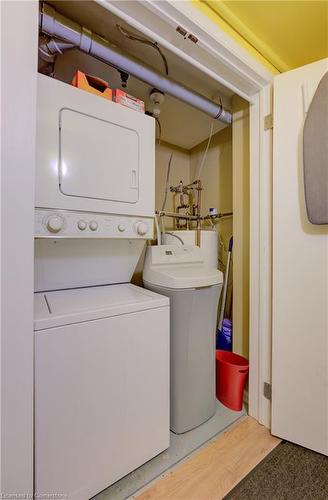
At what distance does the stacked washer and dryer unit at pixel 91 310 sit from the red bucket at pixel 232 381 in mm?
590

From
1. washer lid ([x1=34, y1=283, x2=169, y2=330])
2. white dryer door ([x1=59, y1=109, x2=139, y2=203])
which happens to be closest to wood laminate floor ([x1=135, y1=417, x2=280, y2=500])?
washer lid ([x1=34, y1=283, x2=169, y2=330])

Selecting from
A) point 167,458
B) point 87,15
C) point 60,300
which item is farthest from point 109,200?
point 167,458

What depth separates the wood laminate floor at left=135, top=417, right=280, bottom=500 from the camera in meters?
1.06

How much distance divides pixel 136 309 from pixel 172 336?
15.1 inches

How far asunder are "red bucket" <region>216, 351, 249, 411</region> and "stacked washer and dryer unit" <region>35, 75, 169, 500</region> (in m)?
0.59

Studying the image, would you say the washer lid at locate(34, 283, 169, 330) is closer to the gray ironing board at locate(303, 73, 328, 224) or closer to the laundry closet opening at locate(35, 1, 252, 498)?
the laundry closet opening at locate(35, 1, 252, 498)

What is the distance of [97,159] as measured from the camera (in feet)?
3.81

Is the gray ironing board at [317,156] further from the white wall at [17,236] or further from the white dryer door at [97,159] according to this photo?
the white wall at [17,236]

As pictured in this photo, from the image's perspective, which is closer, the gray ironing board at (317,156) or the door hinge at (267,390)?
the gray ironing board at (317,156)

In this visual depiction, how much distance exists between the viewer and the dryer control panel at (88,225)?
103 centimetres

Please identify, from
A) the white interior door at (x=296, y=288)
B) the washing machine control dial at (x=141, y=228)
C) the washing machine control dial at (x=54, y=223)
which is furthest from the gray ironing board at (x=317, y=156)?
the washing machine control dial at (x=54, y=223)

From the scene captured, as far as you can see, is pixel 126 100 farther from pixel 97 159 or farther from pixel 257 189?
pixel 257 189

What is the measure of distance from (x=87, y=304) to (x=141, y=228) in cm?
51

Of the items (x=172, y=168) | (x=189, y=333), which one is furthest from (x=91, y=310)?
(x=172, y=168)
